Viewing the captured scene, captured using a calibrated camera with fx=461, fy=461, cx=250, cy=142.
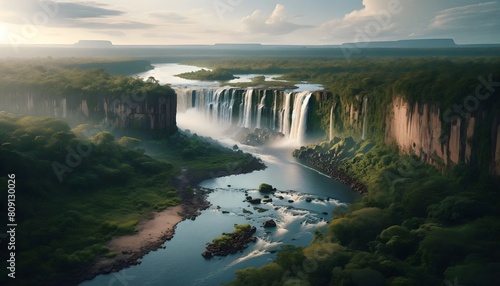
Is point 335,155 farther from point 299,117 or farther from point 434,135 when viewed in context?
point 434,135

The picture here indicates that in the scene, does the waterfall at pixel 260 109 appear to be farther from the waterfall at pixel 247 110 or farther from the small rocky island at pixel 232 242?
the small rocky island at pixel 232 242

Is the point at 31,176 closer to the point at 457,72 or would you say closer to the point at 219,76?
the point at 457,72

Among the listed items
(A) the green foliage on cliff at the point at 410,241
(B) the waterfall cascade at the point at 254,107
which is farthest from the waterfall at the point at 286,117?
(A) the green foliage on cliff at the point at 410,241

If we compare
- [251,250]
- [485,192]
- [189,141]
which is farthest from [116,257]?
[189,141]

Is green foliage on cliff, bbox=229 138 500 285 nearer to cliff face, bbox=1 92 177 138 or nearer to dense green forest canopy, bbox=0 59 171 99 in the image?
cliff face, bbox=1 92 177 138

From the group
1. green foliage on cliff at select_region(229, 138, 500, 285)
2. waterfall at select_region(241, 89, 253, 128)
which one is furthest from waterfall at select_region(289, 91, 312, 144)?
green foliage on cliff at select_region(229, 138, 500, 285)

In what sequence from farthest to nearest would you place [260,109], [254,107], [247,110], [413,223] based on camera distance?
[247,110] → [254,107] → [260,109] → [413,223]

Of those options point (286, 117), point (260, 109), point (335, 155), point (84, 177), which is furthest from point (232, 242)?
point (260, 109)
